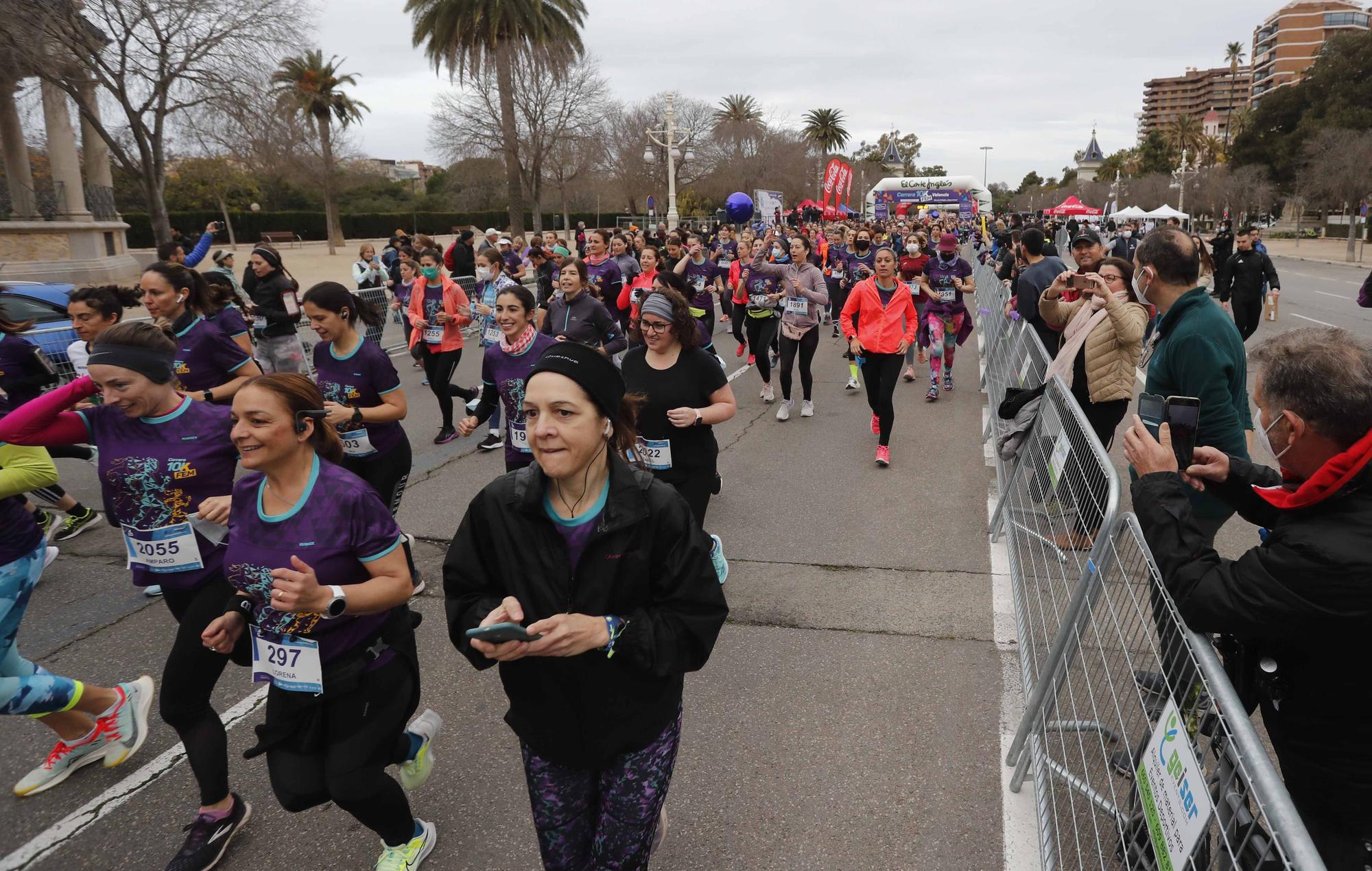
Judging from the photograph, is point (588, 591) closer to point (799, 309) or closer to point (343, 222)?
point (799, 309)

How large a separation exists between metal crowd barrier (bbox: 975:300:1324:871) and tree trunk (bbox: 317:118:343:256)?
144 feet

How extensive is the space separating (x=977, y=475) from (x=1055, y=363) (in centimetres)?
214

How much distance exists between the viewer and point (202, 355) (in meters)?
4.92

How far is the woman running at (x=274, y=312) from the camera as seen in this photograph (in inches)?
319

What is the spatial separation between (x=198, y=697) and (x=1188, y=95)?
235 metres

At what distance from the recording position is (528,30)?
30562 millimetres

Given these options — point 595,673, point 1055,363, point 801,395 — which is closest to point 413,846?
point 595,673

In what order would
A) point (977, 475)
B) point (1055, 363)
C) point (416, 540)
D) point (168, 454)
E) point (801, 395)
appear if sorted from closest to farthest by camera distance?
point (168, 454) → point (1055, 363) → point (416, 540) → point (977, 475) → point (801, 395)

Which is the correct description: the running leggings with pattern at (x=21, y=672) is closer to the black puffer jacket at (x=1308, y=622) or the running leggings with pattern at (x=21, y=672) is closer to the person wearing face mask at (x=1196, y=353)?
the black puffer jacket at (x=1308, y=622)

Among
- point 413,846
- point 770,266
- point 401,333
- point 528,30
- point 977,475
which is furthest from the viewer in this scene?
point 528,30

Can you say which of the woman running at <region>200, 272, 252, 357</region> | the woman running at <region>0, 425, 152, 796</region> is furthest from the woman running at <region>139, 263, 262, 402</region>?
the woman running at <region>0, 425, 152, 796</region>

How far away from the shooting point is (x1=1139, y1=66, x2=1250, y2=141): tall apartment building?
172 meters

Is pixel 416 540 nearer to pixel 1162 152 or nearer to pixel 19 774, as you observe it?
pixel 19 774

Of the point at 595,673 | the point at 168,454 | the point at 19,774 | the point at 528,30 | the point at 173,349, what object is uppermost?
the point at 528,30
